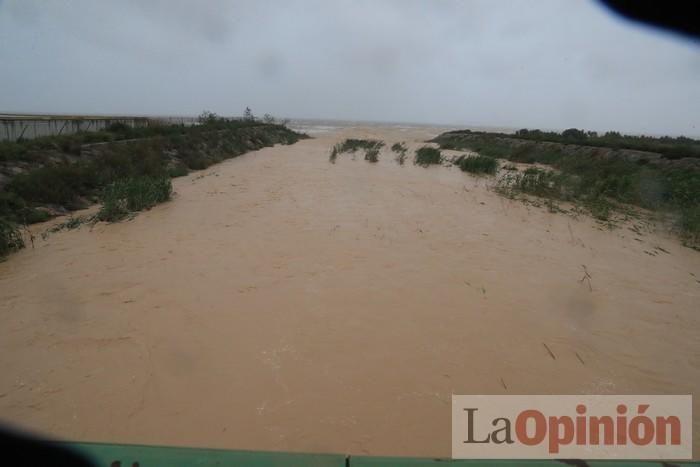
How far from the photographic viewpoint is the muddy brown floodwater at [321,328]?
2.41 m

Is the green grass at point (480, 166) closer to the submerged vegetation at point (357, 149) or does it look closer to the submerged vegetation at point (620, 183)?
the submerged vegetation at point (620, 183)

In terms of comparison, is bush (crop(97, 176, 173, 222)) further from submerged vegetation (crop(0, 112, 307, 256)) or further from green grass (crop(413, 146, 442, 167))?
green grass (crop(413, 146, 442, 167))

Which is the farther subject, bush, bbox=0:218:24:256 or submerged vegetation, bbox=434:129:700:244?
submerged vegetation, bbox=434:129:700:244

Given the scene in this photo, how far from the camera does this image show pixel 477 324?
3.61m

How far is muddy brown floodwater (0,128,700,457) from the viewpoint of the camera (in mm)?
2406

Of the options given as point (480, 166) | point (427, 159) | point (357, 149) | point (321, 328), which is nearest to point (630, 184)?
point (480, 166)

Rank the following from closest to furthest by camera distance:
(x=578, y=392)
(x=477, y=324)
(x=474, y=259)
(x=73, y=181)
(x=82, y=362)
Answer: (x=578, y=392) → (x=82, y=362) → (x=477, y=324) → (x=474, y=259) → (x=73, y=181)

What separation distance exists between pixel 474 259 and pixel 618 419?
3101 millimetres

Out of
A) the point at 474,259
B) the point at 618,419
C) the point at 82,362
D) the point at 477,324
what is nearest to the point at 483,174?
the point at 474,259

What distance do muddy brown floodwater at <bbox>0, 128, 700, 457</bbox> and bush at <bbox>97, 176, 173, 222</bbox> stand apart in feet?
1.85

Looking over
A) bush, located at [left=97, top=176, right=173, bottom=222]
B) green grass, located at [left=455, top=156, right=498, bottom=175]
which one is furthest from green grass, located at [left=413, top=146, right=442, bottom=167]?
bush, located at [left=97, top=176, right=173, bottom=222]

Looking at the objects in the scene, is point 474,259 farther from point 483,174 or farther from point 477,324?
point 483,174

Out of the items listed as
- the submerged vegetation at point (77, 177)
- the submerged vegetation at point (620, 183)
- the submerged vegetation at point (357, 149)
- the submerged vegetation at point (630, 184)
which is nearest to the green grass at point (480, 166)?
the submerged vegetation at point (620, 183)

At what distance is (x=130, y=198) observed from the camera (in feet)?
25.0
